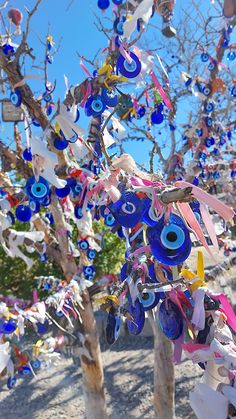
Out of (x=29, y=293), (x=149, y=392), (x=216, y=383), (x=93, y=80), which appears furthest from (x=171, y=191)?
(x=29, y=293)

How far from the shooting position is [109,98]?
2.03m

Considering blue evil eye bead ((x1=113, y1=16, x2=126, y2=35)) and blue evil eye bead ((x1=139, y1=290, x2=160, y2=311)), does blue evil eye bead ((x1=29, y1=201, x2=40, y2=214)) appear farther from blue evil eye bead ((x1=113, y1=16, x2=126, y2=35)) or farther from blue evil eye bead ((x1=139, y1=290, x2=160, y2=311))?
blue evil eye bead ((x1=139, y1=290, x2=160, y2=311))

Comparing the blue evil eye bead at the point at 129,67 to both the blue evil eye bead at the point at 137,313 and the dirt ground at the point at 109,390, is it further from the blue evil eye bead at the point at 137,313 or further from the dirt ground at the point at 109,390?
the dirt ground at the point at 109,390

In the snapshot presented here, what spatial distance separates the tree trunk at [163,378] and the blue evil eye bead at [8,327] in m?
1.62

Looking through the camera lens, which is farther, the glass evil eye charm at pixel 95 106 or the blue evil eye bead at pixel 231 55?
the blue evil eye bead at pixel 231 55

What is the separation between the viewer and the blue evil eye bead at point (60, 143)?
2.03m

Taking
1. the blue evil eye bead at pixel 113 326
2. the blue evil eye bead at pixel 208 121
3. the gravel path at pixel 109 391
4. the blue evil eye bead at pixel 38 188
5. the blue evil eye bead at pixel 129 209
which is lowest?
the gravel path at pixel 109 391

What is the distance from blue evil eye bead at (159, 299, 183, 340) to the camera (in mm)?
1123

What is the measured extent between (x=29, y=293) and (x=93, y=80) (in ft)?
19.9

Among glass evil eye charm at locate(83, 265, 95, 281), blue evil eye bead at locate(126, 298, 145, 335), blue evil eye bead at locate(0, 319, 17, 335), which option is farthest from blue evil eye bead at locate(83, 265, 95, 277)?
blue evil eye bead at locate(126, 298, 145, 335)

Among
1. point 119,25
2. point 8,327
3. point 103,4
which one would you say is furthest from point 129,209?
point 103,4

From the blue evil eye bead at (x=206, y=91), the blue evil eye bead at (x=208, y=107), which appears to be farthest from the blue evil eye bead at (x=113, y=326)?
the blue evil eye bead at (x=206, y=91)

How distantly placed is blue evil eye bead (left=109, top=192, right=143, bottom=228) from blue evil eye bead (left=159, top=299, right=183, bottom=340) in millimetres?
267

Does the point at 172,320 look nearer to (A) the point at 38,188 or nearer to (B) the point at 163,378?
(A) the point at 38,188
